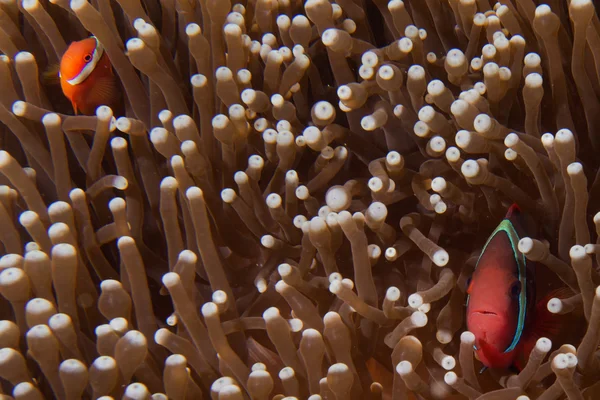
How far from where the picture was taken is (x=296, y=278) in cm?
91

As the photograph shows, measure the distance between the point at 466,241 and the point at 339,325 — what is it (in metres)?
0.31

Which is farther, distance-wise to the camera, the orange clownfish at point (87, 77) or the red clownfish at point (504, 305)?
the orange clownfish at point (87, 77)

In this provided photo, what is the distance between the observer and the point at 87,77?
3.78 feet

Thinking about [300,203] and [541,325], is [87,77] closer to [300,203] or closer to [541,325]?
[300,203]

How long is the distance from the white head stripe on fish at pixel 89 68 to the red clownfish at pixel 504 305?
2.58 ft

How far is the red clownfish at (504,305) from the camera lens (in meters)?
0.80

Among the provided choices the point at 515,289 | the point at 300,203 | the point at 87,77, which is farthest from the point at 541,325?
the point at 87,77

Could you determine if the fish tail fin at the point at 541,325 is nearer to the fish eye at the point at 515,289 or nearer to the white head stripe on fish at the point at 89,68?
the fish eye at the point at 515,289

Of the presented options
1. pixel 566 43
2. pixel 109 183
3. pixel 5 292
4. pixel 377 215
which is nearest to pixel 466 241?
pixel 377 215

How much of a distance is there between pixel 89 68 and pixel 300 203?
1.61 ft

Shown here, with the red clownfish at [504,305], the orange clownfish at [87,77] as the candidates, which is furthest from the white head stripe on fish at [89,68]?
the red clownfish at [504,305]

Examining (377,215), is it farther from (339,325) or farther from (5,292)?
(5,292)

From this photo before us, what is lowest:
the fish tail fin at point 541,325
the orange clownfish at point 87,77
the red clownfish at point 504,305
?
the fish tail fin at point 541,325

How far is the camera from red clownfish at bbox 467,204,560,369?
0.80 meters
